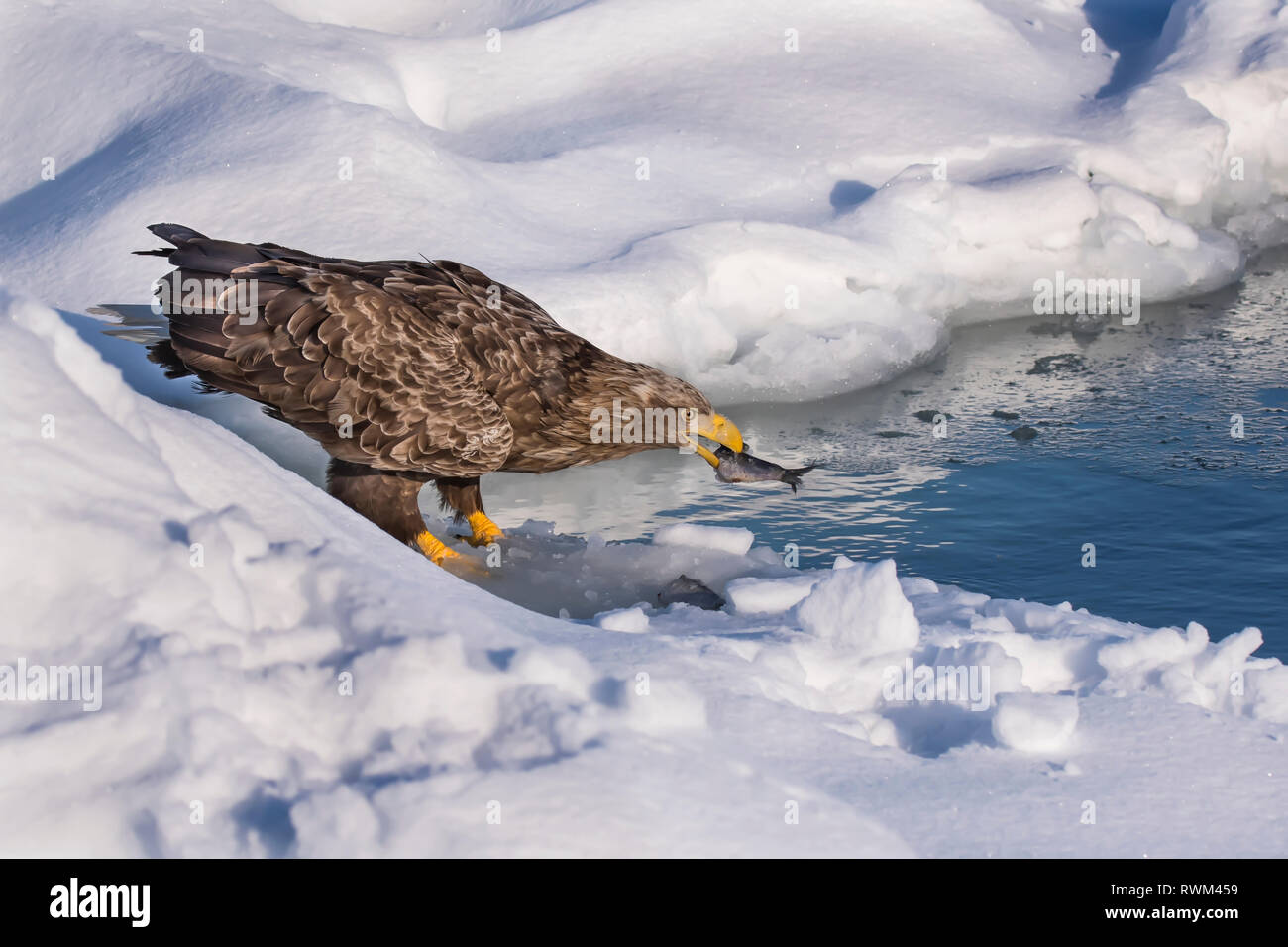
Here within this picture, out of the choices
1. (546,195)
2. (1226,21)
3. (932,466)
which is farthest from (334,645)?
(1226,21)

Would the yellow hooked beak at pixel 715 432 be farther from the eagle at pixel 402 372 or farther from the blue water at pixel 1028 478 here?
the blue water at pixel 1028 478

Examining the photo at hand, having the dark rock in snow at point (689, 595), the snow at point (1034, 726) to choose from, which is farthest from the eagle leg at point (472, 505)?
the snow at point (1034, 726)

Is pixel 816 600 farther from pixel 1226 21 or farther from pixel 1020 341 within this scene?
pixel 1226 21

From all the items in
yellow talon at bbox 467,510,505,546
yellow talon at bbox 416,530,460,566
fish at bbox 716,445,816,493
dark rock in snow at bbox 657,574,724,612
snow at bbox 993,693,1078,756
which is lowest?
snow at bbox 993,693,1078,756

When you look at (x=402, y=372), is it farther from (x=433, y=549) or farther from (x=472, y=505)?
(x=472, y=505)

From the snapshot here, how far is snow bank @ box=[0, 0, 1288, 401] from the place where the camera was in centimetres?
691

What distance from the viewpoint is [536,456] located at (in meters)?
5.09

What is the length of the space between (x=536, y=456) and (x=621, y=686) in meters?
2.30

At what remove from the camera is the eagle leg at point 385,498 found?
4969 mm

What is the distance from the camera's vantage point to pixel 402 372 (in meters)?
4.65

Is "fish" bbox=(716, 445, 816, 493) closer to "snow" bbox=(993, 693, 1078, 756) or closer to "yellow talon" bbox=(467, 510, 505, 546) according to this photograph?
"yellow talon" bbox=(467, 510, 505, 546)

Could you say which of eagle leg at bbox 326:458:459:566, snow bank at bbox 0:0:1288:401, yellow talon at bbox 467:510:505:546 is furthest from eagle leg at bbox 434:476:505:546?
snow bank at bbox 0:0:1288:401

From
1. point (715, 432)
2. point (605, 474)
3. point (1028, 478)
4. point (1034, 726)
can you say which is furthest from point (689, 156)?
point (1034, 726)

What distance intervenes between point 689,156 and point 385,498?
4.15 metres
